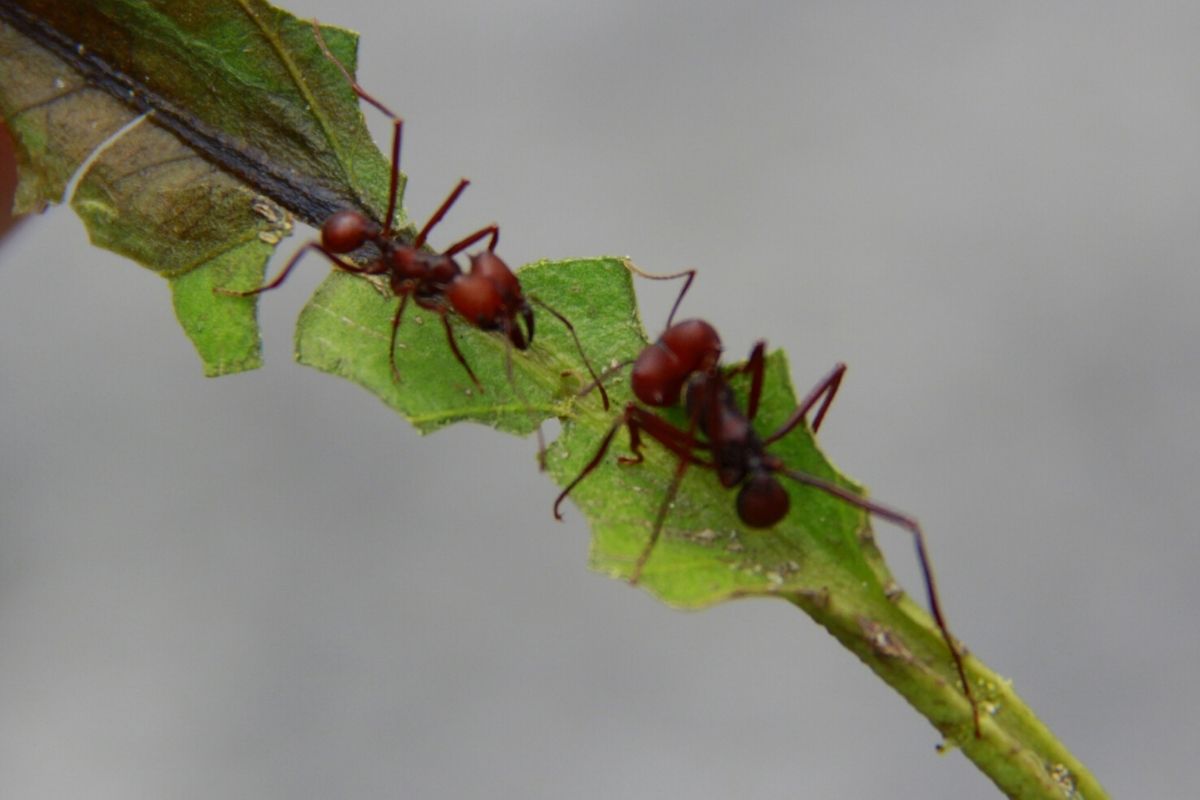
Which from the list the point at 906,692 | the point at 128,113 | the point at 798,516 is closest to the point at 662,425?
the point at 798,516

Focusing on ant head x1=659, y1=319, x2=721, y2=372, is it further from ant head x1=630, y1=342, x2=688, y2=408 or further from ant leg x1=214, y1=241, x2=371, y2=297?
ant leg x1=214, y1=241, x2=371, y2=297

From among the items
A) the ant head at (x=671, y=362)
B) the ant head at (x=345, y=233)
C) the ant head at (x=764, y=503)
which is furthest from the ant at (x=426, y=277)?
the ant head at (x=764, y=503)

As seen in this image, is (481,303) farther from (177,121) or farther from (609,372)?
(177,121)

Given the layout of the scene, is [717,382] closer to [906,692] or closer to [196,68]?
[906,692]

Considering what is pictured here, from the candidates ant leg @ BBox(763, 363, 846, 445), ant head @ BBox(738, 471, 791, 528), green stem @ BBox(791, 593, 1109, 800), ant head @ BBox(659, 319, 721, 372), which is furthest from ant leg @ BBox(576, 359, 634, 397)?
green stem @ BBox(791, 593, 1109, 800)

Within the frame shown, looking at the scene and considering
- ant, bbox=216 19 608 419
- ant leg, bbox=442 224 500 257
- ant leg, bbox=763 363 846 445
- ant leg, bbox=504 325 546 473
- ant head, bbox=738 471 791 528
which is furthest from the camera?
ant leg, bbox=442 224 500 257

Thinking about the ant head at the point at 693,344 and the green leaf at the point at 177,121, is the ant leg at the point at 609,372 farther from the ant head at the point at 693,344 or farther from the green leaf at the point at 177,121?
the green leaf at the point at 177,121

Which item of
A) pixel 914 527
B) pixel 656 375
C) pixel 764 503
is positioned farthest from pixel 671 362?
pixel 914 527
